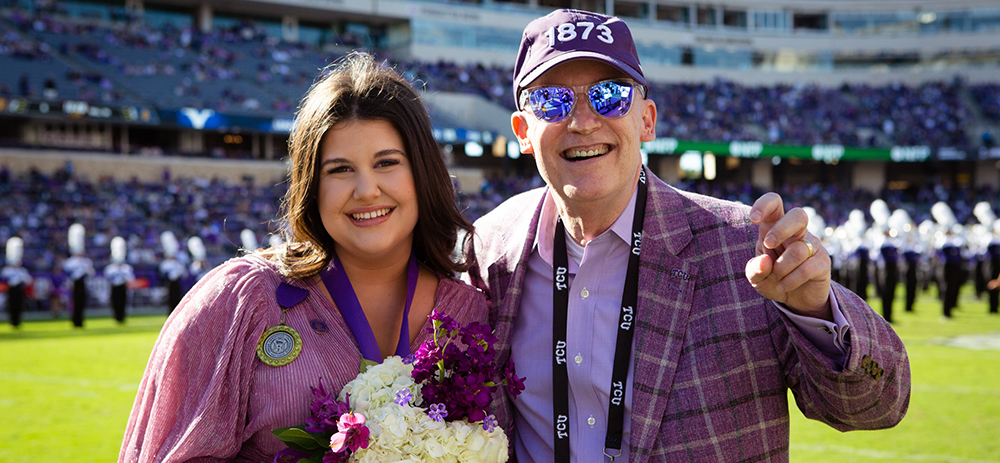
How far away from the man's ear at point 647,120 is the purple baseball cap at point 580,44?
0.39ft

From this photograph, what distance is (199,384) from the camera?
2297mm

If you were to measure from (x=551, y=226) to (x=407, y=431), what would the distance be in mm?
1026

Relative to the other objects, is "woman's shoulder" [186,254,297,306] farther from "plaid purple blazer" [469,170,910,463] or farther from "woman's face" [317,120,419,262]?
"plaid purple blazer" [469,170,910,463]

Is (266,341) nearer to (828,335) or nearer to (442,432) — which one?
(442,432)

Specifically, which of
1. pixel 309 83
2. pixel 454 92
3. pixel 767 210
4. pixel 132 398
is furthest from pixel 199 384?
pixel 454 92

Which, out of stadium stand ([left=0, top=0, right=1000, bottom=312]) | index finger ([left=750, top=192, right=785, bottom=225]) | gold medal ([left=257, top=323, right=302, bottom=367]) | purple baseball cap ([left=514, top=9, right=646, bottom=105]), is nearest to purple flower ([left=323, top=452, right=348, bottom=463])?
gold medal ([left=257, top=323, right=302, bottom=367])

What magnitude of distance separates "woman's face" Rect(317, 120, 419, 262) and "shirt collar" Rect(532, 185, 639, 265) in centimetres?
Answer: 52

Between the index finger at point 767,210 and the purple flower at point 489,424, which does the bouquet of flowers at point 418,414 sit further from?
the index finger at point 767,210

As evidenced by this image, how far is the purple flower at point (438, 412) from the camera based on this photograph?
212 cm

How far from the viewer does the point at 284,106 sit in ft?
115

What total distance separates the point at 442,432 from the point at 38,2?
41.1 metres

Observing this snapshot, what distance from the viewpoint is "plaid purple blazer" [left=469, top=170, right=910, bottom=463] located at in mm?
2260

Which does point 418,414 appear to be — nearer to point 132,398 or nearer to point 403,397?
point 403,397

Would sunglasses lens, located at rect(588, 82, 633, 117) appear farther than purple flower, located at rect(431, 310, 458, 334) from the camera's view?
Yes
